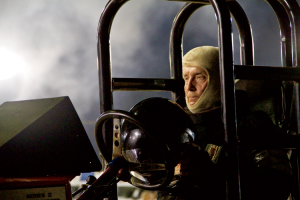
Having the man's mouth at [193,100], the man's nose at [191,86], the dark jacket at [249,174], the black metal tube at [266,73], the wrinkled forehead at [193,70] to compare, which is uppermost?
the wrinkled forehead at [193,70]

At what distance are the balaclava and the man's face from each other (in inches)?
0.8

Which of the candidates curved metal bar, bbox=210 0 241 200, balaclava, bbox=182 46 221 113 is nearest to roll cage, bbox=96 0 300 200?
curved metal bar, bbox=210 0 241 200

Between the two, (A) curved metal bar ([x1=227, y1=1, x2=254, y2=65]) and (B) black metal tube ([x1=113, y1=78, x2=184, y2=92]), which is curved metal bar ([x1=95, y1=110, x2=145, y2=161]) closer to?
(B) black metal tube ([x1=113, y1=78, x2=184, y2=92])

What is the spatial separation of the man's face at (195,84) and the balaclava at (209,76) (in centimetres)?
2

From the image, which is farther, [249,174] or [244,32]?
[244,32]

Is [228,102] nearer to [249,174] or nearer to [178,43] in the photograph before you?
[249,174]

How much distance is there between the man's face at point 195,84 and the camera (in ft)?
5.51

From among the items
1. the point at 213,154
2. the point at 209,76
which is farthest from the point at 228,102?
the point at 209,76

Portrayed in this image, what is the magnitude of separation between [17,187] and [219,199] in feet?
2.51

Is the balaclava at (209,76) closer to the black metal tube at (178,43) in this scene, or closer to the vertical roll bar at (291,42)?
the black metal tube at (178,43)

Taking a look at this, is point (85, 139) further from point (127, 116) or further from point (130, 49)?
point (130, 49)

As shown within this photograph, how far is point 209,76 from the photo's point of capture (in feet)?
5.47

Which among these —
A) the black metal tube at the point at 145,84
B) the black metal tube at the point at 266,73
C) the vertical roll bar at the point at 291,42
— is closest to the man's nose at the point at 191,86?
the black metal tube at the point at 145,84

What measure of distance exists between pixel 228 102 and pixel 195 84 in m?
0.72
